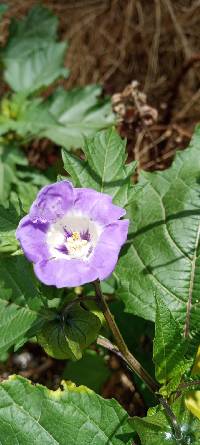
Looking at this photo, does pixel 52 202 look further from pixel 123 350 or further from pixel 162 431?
pixel 162 431

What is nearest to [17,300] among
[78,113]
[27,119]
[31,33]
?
[27,119]

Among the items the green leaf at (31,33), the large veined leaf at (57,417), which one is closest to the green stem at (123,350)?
the large veined leaf at (57,417)

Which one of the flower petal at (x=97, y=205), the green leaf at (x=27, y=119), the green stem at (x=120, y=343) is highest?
the flower petal at (x=97, y=205)

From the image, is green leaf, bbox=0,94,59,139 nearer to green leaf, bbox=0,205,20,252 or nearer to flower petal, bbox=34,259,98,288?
green leaf, bbox=0,205,20,252

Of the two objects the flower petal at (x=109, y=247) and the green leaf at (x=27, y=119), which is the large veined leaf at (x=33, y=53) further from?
the flower petal at (x=109, y=247)

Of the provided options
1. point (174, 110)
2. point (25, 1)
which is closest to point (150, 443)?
point (174, 110)

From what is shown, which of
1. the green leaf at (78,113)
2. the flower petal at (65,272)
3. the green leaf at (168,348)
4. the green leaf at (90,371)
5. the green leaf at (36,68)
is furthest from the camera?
the green leaf at (36,68)

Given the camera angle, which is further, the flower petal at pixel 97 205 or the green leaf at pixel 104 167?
the green leaf at pixel 104 167

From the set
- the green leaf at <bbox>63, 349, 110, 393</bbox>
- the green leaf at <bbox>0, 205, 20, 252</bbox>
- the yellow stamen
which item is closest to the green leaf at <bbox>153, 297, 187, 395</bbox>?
the yellow stamen
